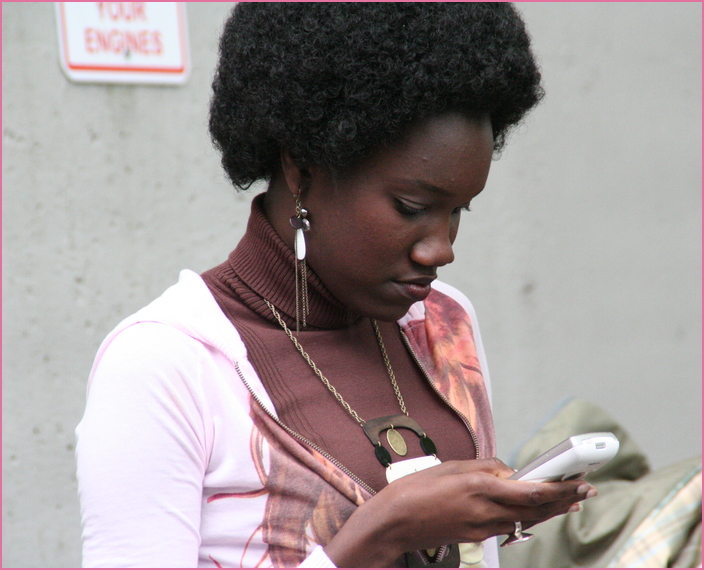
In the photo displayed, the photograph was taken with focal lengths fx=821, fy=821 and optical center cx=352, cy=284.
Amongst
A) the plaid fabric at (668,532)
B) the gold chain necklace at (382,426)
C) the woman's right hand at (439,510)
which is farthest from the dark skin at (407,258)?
the plaid fabric at (668,532)

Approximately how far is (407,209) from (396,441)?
0.39 m

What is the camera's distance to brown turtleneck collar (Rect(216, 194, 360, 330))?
4.66ft

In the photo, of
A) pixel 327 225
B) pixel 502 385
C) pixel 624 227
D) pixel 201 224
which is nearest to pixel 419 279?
pixel 327 225

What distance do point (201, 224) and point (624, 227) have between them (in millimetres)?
1792

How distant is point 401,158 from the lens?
4.19 feet

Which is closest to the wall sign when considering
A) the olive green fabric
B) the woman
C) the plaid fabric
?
the woman

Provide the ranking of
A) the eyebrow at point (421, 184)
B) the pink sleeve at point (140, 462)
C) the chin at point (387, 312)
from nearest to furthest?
1. the pink sleeve at point (140, 462)
2. the eyebrow at point (421, 184)
3. the chin at point (387, 312)

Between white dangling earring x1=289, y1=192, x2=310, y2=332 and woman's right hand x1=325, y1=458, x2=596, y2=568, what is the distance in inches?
14.0

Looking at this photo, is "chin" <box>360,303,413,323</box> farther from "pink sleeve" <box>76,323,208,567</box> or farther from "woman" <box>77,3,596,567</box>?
"pink sleeve" <box>76,323,208,567</box>

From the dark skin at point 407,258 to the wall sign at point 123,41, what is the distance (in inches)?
52.1

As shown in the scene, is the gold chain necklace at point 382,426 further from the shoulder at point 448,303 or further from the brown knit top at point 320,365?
the shoulder at point 448,303

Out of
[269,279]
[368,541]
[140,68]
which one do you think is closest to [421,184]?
[269,279]

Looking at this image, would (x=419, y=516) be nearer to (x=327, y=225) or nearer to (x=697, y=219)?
(x=327, y=225)

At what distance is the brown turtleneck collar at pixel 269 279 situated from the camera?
1.42 meters
